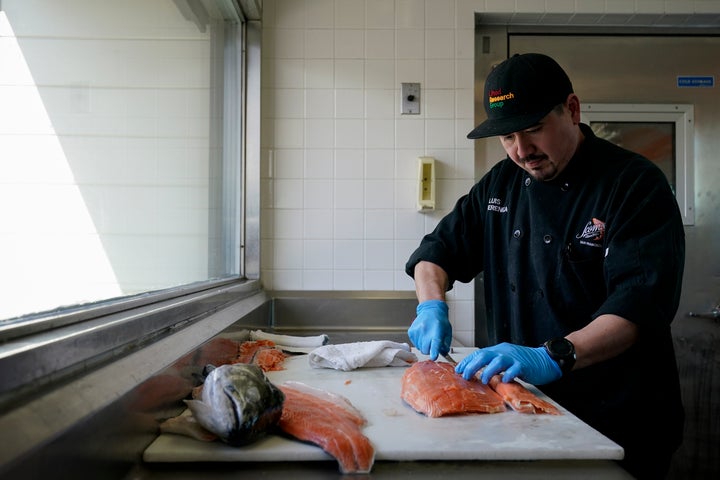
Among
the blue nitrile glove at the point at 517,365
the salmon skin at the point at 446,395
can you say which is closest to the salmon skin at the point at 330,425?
the salmon skin at the point at 446,395

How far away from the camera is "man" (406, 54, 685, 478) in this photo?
150 centimetres

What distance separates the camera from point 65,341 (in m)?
0.95

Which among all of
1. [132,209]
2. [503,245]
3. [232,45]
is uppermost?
[232,45]

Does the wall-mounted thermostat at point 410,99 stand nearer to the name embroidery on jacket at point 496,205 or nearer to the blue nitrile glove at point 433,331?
the name embroidery on jacket at point 496,205

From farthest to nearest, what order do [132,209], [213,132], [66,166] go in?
[213,132] → [132,209] → [66,166]

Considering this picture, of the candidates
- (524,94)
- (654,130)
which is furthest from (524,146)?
(654,130)

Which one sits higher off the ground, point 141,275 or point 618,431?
point 141,275

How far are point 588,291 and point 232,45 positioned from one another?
8.08ft

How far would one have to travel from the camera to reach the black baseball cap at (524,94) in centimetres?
162

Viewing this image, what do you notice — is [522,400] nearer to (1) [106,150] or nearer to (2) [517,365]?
(2) [517,365]

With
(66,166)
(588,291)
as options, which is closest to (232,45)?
(66,166)

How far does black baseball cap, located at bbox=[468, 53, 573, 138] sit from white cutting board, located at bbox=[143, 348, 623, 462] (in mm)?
833

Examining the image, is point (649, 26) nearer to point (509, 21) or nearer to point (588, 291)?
point (509, 21)

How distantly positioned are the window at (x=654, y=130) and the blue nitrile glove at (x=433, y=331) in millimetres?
2025
